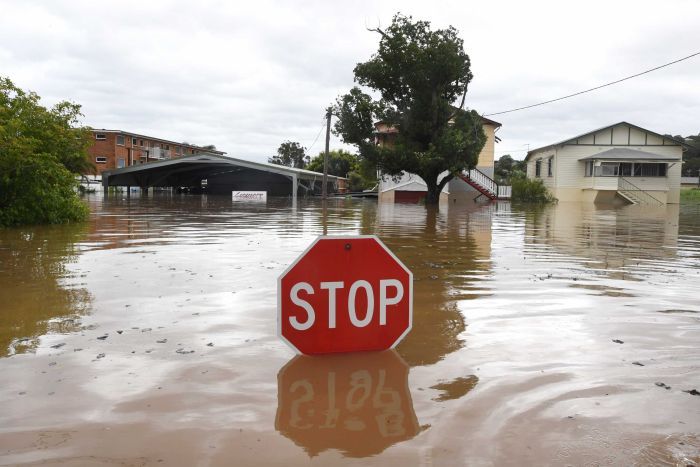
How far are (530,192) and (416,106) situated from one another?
1258 cm

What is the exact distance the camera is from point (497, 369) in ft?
13.0

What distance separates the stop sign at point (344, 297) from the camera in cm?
373

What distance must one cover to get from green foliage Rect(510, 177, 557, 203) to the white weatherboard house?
134 inches

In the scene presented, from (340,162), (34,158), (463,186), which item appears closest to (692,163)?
(340,162)

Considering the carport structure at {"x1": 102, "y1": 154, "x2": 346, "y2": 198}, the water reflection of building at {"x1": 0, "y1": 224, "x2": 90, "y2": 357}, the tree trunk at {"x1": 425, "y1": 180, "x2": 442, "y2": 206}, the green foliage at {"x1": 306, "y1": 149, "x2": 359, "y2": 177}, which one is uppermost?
the green foliage at {"x1": 306, "y1": 149, "x2": 359, "y2": 177}

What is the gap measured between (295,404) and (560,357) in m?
2.11

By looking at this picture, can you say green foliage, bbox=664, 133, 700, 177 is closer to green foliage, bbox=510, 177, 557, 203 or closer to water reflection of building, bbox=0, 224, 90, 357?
green foliage, bbox=510, 177, 557, 203

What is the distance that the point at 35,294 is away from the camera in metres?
6.12

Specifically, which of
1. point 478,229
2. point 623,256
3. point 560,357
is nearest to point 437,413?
point 560,357

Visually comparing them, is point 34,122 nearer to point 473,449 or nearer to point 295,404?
point 295,404

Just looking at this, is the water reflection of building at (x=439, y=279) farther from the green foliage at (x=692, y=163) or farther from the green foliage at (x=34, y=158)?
the green foliage at (x=692, y=163)

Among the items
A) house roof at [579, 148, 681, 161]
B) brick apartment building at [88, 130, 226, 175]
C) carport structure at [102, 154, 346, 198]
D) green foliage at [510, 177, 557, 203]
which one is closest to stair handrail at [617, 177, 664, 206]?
house roof at [579, 148, 681, 161]

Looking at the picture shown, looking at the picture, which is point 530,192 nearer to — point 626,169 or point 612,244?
point 626,169

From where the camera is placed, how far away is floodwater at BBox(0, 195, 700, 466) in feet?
9.14
